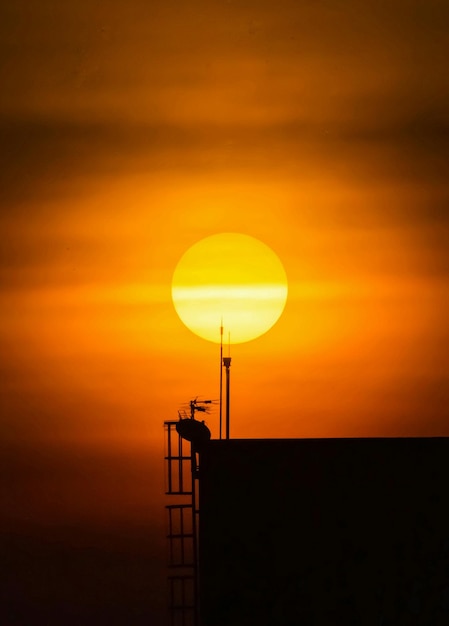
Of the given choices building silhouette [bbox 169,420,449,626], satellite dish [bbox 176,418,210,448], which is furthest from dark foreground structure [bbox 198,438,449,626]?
satellite dish [bbox 176,418,210,448]

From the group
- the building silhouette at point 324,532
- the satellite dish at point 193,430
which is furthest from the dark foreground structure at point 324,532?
the satellite dish at point 193,430

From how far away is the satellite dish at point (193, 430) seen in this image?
16203 millimetres

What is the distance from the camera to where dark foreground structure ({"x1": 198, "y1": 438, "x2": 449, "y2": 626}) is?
49.6 feet

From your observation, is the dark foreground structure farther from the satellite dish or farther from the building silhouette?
the satellite dish

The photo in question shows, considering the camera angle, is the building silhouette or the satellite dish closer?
the building silhouette

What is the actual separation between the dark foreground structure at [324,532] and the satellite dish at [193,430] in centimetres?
68

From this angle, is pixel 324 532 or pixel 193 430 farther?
pixel 193 430

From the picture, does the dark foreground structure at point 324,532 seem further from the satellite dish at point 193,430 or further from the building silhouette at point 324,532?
the satellite dish at point 193,430

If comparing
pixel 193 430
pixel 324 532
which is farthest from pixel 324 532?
pixel 193 430

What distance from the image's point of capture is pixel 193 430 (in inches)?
642

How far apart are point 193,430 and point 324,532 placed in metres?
2.60

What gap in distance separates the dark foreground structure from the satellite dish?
684 mm

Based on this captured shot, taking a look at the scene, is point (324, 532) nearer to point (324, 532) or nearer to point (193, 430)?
point (324, 532)

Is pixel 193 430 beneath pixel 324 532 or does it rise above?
above
